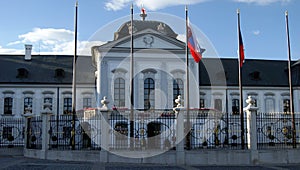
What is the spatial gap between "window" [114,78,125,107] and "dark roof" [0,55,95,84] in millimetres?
5923

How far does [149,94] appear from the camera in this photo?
34.9m

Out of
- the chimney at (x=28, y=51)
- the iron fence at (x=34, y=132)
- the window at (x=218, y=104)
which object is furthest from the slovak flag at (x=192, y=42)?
the chimney at (x=28, y=51)

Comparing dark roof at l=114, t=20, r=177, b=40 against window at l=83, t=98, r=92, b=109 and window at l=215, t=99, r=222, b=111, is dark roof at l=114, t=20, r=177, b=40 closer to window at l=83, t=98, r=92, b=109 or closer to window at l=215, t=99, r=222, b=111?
window at l=83, t=98, r=92, b=109

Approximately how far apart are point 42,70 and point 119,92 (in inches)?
449

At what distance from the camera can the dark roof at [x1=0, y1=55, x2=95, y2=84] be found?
129 feet

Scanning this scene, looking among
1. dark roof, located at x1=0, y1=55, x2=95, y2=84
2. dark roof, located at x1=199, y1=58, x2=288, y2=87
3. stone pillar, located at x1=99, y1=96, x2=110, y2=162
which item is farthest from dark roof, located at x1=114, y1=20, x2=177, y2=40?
stone pillar, located at x1=99, y1=96, x2=110, y2=162

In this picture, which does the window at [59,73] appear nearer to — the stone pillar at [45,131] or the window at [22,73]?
the window at [22,73]

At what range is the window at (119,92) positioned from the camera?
1337 inches

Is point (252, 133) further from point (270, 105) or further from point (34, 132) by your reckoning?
point (270, 105)

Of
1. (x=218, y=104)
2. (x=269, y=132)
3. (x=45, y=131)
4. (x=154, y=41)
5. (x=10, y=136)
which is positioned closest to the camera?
(x=269, y=132)

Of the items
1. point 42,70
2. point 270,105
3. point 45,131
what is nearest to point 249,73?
point 270,105

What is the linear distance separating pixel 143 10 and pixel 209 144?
53.1ft

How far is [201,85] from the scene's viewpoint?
40.2m

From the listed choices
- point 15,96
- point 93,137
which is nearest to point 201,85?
point 15,96
